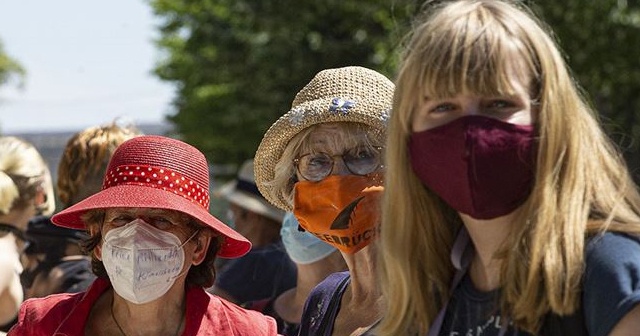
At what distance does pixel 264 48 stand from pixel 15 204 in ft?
59.7

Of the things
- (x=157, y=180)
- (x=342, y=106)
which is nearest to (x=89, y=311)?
(x=157, y=180)

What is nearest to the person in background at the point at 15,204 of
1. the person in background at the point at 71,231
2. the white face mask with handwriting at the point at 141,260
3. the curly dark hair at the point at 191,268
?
the person in background at the point at 71,231

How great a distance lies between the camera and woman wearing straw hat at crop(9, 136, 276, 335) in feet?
12.7

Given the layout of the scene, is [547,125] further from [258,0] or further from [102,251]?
[258,0]

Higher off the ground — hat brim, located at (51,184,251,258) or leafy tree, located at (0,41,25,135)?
hat brim, located at (51,184,251,258)

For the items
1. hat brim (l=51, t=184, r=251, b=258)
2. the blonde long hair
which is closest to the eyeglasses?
hat brim (l=51, t=184, r=251, b=258)

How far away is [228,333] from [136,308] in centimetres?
29

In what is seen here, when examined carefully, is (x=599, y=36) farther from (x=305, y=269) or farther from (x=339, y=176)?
(x=339, y=176)

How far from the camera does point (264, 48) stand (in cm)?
2391

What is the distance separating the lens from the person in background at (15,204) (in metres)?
5.45

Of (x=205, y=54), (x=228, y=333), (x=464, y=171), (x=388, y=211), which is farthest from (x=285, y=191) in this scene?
(x=205, y=54)

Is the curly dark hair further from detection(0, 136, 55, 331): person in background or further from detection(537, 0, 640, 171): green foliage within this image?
detection(537, 0, 640, 171): green foliage

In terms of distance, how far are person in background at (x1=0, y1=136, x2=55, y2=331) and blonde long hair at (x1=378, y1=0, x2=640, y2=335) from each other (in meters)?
2.90

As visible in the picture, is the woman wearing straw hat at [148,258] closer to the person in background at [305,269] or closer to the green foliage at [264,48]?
the person in background at [305,269]
